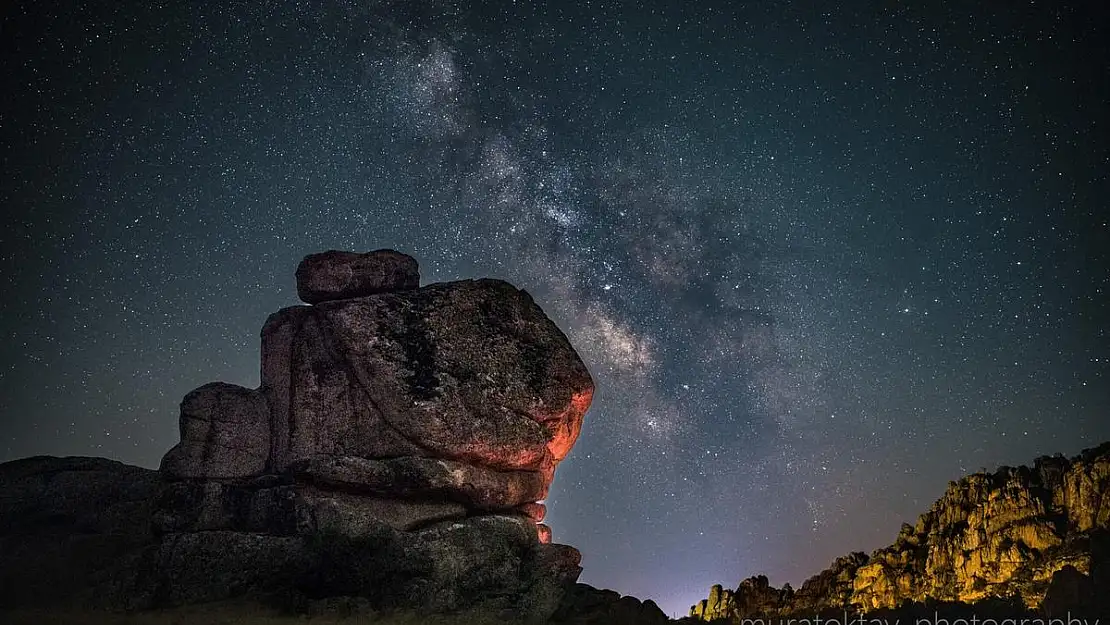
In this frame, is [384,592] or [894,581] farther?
[894,581]

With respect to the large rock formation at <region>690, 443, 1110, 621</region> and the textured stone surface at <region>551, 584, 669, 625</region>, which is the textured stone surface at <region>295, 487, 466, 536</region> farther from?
the large rock formation at <region>690, 443, 1110, 621</region>

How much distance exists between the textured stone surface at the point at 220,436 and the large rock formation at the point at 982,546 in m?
37.4

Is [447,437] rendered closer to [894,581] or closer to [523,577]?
[523,577]

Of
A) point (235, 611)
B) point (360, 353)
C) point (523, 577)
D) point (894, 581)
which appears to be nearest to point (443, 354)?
point (360, 353)

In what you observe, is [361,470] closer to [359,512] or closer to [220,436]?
[359,512]

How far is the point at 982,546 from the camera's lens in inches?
2328

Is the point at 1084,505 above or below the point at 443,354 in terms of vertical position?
above

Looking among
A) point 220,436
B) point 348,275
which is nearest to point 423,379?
point 348,275

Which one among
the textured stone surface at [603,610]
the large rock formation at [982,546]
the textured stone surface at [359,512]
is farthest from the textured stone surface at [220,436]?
the large rock formation at [982,546]

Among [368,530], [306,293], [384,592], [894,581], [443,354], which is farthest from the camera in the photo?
[894,581]

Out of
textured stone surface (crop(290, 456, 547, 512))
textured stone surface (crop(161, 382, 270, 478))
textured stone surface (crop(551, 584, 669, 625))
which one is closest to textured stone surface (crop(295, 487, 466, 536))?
textured stone surface (crop(290, 456, 547, 512))

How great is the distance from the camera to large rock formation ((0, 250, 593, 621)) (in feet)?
68.1

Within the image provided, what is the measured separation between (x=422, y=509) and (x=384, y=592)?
3.68 m

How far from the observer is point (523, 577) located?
74.0 feet
